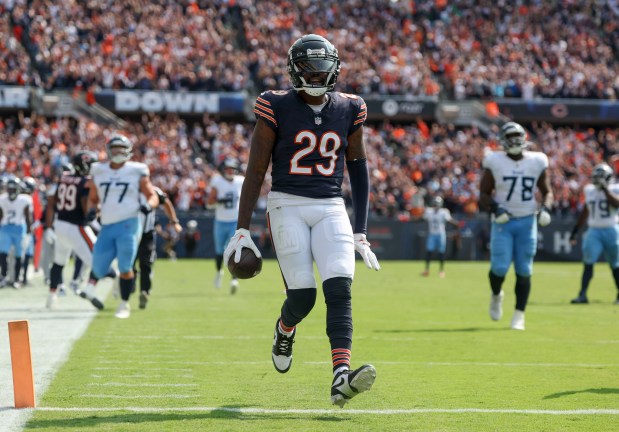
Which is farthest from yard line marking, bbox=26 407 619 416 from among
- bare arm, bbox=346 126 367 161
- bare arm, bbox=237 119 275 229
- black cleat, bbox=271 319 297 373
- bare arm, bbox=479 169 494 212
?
bare arm, bbox=479 169 494 212

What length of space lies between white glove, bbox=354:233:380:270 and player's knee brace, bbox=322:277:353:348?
24cm

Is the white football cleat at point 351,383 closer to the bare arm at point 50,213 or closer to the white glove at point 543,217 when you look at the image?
the white glove at point 543,217

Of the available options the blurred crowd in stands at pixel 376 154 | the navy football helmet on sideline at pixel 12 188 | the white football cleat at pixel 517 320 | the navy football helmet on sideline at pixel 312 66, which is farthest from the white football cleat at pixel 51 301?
the blurred crowd in stands at pixel 376 154

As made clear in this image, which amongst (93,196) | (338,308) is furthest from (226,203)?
(338,308)

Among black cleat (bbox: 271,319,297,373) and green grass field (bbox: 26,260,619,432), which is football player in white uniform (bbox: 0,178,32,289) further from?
black cleat (bbox: 271,319,297,373)

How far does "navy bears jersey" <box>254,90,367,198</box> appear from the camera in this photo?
19.1 ft

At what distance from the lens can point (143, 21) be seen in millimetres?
35719

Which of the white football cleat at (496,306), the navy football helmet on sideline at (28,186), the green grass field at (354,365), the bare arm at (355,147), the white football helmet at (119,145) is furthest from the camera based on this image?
the navy football helmet on sideline at (28,186)

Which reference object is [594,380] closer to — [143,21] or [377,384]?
[377,384]

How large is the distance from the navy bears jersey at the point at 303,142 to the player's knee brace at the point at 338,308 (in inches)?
20.7

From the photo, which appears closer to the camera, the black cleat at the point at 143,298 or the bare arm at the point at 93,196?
the bare arm at the point at 93,196

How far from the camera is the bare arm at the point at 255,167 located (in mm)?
5832

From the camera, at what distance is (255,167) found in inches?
231

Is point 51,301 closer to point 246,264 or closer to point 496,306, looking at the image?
point 496,306
